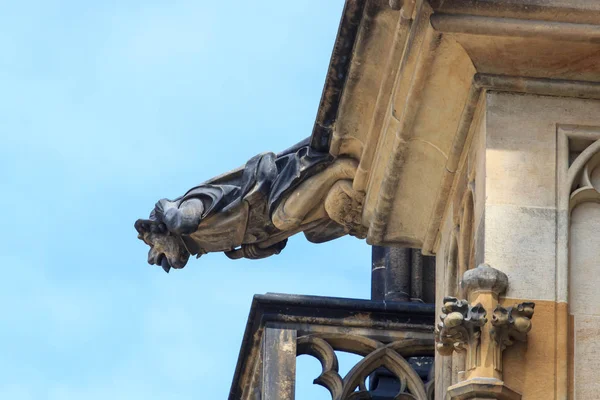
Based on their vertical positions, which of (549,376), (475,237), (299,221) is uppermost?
(299,221)

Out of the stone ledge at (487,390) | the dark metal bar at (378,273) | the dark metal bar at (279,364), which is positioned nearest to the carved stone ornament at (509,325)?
the stone ledge at (487,390)

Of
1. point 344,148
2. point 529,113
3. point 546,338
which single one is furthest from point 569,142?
point 344,148

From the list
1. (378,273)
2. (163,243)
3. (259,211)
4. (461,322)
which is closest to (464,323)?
(461,322)

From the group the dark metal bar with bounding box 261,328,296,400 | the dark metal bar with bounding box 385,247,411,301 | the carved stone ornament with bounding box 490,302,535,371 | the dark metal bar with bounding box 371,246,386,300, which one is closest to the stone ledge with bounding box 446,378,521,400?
the carved stone ornament with bounding box 490,302,535,371

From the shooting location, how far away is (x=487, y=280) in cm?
1148

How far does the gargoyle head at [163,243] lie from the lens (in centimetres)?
1402

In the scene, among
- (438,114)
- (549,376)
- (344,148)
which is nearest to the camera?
(549,376)

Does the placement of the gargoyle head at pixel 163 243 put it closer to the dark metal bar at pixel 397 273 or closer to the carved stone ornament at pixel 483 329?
the dark metal bar at pixel 397 273

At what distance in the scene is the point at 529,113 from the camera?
1196 cm

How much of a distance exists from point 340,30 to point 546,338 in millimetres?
2052

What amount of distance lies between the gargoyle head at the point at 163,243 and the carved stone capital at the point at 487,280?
279 cm

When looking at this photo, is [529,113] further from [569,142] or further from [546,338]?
[546,338]

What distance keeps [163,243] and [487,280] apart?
2.95 metres

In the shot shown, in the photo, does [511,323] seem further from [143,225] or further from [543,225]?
[143,225]
